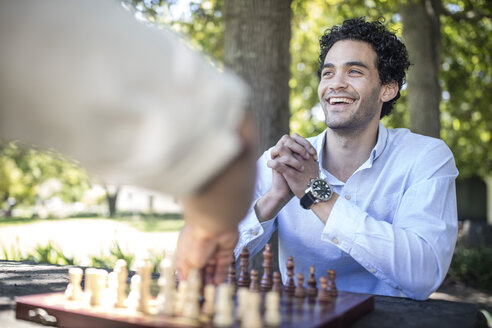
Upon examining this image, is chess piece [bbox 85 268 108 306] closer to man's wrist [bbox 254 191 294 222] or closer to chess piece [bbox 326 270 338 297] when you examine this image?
chess piece [bbox 326 270 338 297]

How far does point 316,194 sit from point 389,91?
145 cm

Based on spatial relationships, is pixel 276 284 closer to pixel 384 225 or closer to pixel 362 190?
pixel 384 225

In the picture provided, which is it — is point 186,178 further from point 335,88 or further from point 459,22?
point 459,22

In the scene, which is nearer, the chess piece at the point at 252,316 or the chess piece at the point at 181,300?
the chess piece at the point at 252,316

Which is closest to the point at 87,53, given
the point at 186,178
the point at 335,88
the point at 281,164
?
the point at 186,178

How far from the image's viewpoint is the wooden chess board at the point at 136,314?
1.41 m

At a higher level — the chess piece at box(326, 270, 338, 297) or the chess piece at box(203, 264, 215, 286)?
the chess piece at box(203, 264, 215, 286)

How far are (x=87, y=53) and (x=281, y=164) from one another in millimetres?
1718

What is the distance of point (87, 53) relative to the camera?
89cm

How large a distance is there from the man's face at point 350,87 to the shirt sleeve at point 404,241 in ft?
2.67

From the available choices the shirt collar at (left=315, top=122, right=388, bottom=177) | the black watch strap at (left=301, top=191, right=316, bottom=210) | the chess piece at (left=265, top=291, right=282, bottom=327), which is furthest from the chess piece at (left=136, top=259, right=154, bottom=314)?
the shirt collar at (left=315, top=122, right=388, bottom=177)

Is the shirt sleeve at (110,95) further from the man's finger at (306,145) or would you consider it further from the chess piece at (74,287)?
the man's finger at (306,145)

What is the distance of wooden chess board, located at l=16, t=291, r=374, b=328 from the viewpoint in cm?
141

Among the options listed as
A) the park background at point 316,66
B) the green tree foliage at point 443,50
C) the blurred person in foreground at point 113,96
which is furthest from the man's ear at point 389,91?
the green tree foliage at point 443,50
